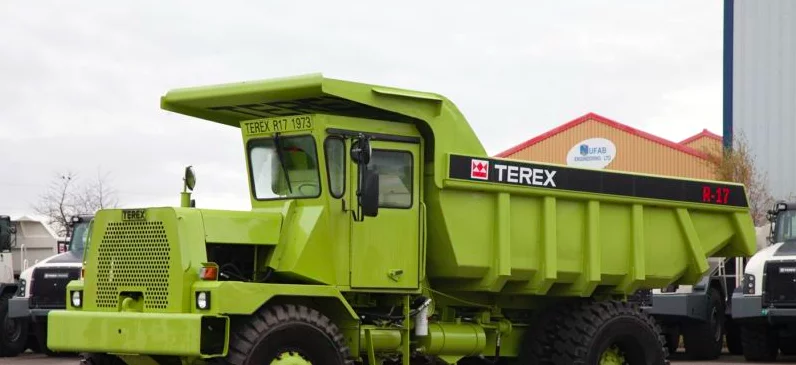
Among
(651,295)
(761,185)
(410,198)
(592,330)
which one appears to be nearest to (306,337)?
(410,198)

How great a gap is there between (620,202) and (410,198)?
2816mm

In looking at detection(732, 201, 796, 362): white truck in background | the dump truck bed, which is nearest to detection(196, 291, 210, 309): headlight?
the dump truck bed

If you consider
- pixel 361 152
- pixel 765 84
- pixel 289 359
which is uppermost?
pixel 765 84

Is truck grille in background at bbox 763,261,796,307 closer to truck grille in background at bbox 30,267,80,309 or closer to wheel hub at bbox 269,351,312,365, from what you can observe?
truck grille in background at bbox 30,267,80,309

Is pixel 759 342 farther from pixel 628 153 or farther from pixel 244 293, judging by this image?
pixel 628 153

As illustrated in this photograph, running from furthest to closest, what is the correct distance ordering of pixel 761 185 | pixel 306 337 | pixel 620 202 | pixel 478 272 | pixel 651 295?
1. pixel 761 185
2. pixel 651 295
3. pixel 620 202
4. pixel 478 272
5. pixel 306 337

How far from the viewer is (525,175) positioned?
14.8 meters

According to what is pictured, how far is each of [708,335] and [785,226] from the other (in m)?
2.18

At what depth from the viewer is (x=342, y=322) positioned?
13.5 m

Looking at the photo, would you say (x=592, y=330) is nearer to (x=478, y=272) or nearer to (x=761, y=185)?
(x=478, y=272)

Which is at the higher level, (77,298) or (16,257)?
(16,257)

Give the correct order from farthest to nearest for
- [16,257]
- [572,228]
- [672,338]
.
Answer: [16,257]
[672,338]
[572,228]

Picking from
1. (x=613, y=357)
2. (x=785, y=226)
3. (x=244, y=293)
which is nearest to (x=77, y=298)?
(x=244, y=293)

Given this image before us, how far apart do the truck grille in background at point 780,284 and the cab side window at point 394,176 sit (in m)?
10.4
